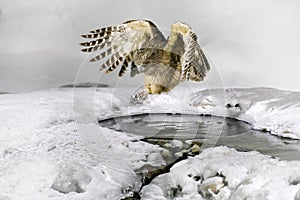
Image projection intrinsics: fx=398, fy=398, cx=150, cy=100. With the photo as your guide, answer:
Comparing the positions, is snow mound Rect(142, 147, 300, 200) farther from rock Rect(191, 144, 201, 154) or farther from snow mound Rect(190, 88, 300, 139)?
snow mound Rect(190, 88, 300, 139)

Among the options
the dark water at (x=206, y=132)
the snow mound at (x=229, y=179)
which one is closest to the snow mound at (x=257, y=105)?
the dark water at (x=206, y=132)

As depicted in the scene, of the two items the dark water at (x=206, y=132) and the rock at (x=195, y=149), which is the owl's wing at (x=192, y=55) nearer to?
the rock at (x=195, y=149)

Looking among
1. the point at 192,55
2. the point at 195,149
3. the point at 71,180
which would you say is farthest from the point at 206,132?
the point at 71,180

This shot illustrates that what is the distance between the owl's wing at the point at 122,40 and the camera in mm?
5910

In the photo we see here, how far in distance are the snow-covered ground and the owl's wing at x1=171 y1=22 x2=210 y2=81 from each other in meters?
1.37

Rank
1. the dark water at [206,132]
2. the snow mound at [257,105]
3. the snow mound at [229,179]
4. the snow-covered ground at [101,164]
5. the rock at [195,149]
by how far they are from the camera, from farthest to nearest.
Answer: the snow mound at [257,105], the dark water at [206,132], the rock at [195,149], the snow-covered ground at [101,164], the snow mound at [229,179]

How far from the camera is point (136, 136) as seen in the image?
8719 millimetres

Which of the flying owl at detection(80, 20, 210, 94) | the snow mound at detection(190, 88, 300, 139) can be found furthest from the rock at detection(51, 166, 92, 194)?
the snow mound at detection(190, 88, 300, 139)

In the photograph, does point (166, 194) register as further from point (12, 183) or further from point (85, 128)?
point (85, 128)

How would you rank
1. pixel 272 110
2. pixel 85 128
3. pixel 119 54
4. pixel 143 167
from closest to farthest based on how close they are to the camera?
pixel 119 54
pixel 143 167
pixel 85 128
pixel 272 110

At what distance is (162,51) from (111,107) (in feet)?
21.5

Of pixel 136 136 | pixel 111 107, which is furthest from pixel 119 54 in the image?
pixel 111 107

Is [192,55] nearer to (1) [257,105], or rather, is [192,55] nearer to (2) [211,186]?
(2) [211,186]

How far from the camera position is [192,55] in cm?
571
